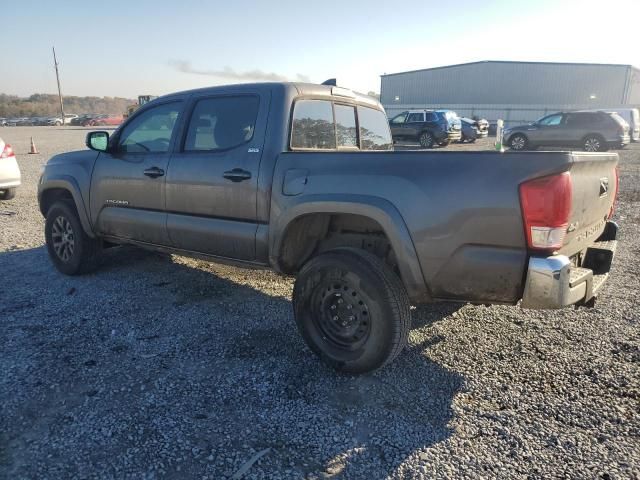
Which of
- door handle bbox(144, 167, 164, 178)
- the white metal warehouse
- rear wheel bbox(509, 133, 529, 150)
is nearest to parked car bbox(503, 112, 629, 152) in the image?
rear wheel bbox(509, 133, 529, 150)

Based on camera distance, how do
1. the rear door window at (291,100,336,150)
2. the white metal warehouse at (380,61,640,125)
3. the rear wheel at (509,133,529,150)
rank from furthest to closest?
the white metal warehouse at (380,61,640,125) → the rear wheel at (509,133,529,150) → the rear door window at (291,100,336,150)

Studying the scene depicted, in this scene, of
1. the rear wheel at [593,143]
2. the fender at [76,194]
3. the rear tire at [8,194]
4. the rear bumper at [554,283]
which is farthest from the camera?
the rear wheel at [593,143]

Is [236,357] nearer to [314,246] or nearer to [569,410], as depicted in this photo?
[314,246]

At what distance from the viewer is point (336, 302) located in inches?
126

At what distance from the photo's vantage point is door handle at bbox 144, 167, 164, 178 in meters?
4.12

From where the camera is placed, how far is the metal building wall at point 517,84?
147 ft

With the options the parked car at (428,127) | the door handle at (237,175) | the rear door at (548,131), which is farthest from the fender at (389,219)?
the rear door at (548,131)

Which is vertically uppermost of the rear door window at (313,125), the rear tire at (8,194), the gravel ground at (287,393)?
the rear door window at (313,125)

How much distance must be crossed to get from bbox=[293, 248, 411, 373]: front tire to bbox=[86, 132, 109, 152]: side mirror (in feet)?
8.62

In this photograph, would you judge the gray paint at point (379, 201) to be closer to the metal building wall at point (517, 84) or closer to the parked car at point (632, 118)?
the parked car at point (632, 118)

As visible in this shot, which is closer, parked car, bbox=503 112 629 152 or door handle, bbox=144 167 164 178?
door handle, bbox=144 167 164 178

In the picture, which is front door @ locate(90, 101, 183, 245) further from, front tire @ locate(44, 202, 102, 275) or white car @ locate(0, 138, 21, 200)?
white car @ locate(0, 138, 21, 200)

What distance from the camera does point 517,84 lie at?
47125mm

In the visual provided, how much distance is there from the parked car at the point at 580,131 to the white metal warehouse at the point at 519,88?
24476 millimetres
